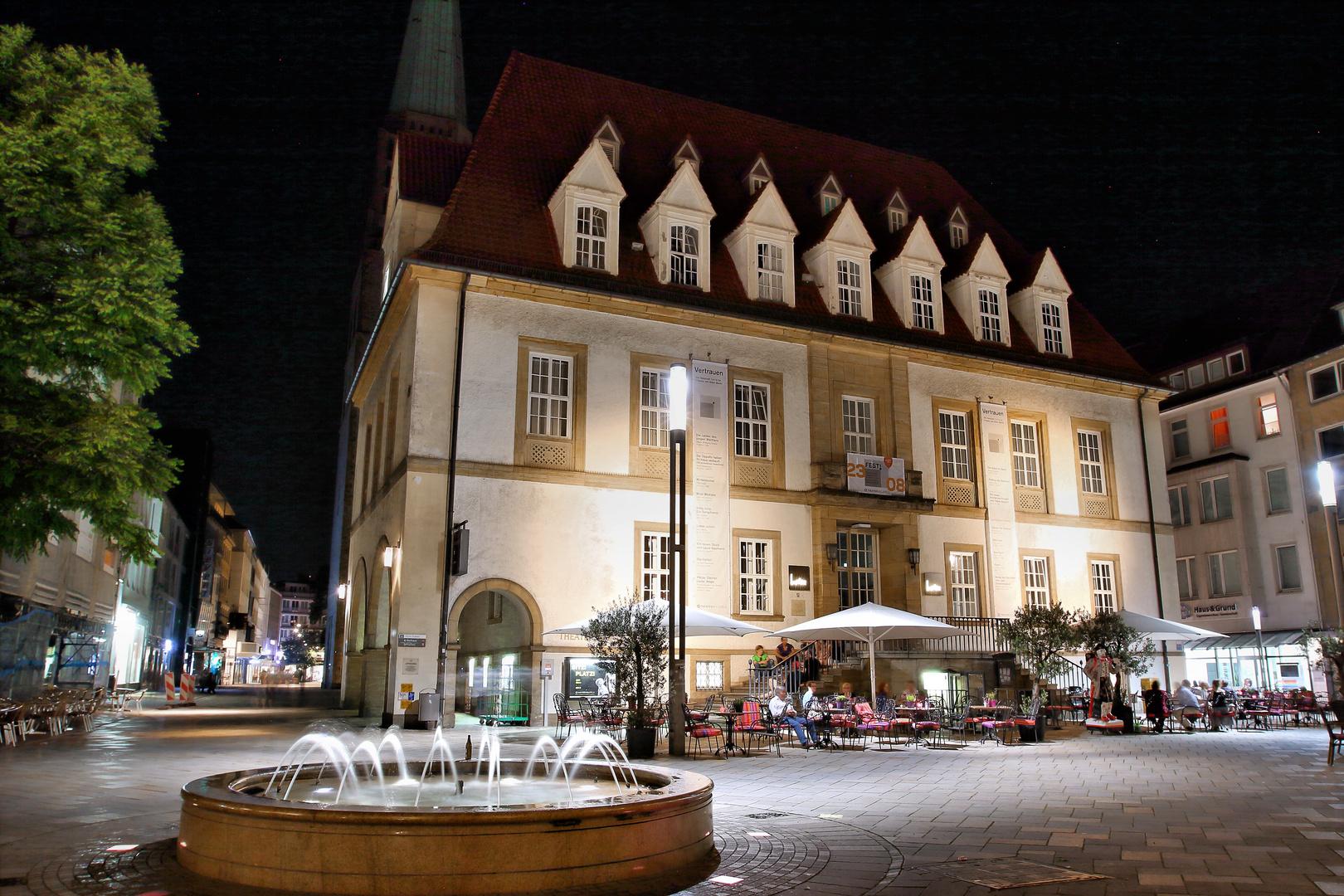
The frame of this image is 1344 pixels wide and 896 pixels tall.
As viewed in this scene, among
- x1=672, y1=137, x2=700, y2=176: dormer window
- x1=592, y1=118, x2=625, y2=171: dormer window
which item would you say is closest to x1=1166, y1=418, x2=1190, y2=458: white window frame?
x1=672, y1=137, x2=700, y2=176: dormer window

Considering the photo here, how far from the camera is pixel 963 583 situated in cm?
3066

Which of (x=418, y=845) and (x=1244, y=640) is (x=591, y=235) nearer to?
(x=418, y=845)

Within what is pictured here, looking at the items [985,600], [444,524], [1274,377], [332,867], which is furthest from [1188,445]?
[332,867]

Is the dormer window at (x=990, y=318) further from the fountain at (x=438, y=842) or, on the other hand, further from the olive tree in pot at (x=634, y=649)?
the fountain at (x=438, y=842)

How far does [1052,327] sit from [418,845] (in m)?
33.2

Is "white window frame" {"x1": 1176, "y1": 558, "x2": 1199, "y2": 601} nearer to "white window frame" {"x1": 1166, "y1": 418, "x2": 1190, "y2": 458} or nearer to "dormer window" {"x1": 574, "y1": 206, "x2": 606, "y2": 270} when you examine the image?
"white window frame" {"x1": 1166, "y1": 418, "x2": 1190, "y2": 458}

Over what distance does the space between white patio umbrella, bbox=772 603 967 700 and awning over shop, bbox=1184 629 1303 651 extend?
19.5 metres

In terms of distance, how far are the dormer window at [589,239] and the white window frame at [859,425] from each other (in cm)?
868

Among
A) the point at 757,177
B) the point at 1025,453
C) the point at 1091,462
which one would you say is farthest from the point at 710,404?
the point at 1091,462

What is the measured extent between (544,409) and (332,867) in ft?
65.2

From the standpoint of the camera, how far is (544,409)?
84.8 feet

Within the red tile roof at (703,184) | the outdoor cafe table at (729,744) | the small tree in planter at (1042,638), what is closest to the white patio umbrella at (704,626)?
the outdoor cafe table at (729,744)

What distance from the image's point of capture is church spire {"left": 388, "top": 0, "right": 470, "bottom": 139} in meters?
59.9

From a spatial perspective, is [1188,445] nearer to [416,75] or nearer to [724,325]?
[724,325]
